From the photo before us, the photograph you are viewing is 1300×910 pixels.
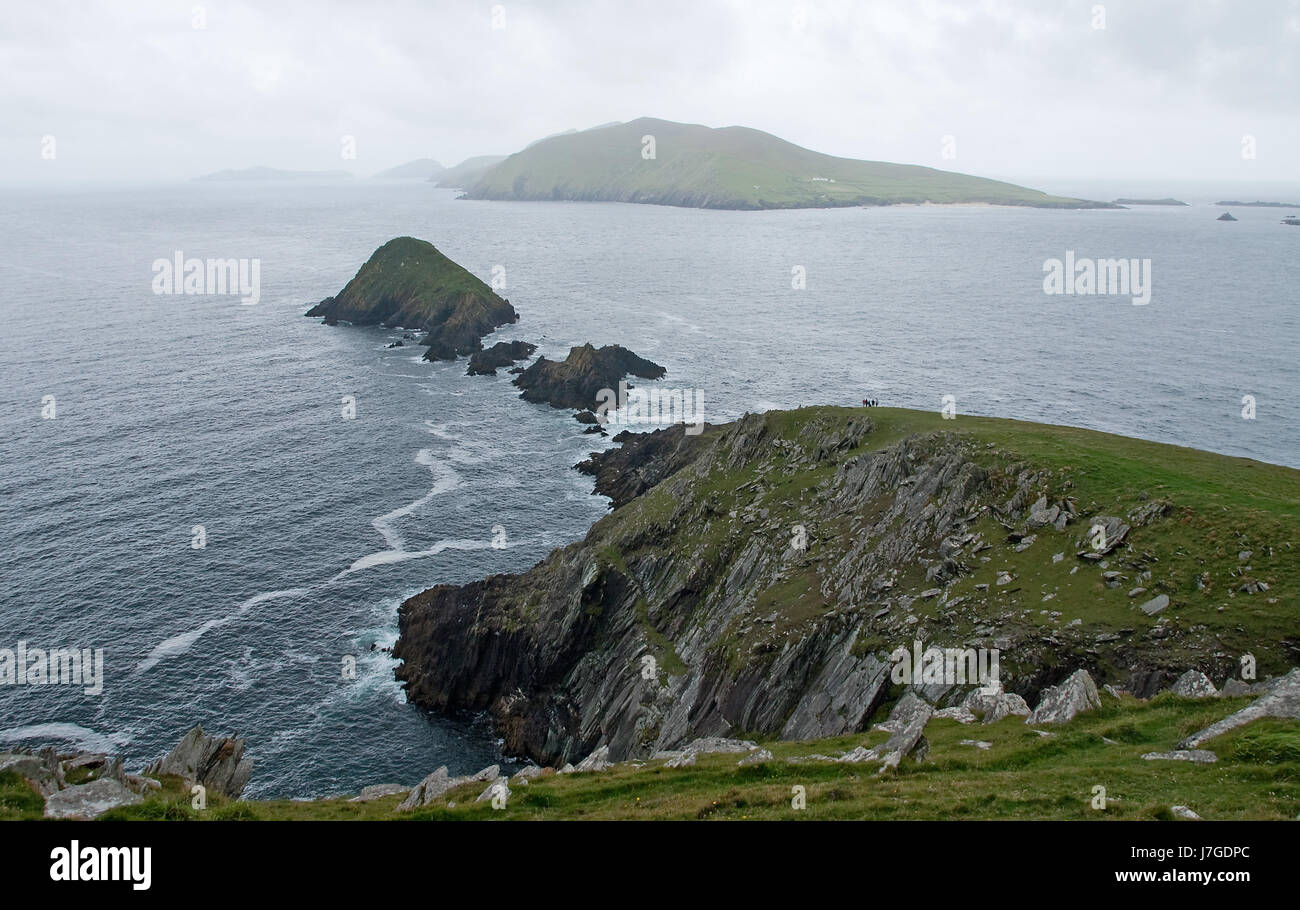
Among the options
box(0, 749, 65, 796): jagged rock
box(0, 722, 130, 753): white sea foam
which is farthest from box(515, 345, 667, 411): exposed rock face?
box(0, 749, 65, 796): jagged rock

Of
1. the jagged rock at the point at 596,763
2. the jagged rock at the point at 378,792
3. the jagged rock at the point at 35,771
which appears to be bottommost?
the jagged rock at the point at 378,792

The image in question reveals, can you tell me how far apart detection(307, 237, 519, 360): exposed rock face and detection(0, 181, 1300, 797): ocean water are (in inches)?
237

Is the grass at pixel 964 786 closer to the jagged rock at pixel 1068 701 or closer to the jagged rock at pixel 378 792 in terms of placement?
the jagged rock at pixel 1068 701

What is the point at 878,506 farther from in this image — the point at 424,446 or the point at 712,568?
the point at 424,446

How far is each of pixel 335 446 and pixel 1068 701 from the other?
309 ft

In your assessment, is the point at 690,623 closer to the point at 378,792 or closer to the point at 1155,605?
the point at 378,792

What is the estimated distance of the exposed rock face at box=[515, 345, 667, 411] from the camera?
12756 cm

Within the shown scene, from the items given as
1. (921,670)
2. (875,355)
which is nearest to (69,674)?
(921,670)

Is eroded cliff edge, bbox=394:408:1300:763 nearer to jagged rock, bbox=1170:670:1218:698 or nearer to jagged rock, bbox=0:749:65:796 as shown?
jagged rock, bbox=1170:670:1218:698

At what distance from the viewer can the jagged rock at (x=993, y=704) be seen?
3603cm

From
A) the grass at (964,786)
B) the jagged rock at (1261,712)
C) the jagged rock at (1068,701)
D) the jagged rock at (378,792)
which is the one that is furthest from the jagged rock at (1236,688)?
Answer: the jagged rock at (378,792)

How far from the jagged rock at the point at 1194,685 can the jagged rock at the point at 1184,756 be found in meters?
7.11

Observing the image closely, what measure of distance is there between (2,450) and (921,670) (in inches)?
4333
